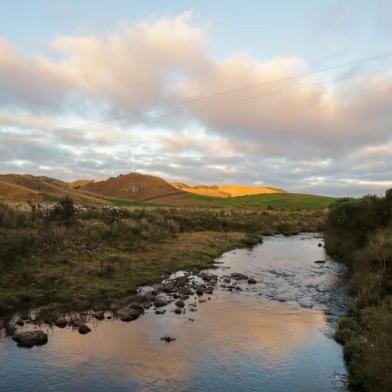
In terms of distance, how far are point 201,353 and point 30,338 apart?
6.93m

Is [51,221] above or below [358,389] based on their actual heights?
above

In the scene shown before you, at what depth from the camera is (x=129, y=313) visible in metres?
21.7

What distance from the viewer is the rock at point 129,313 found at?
69.5 ft

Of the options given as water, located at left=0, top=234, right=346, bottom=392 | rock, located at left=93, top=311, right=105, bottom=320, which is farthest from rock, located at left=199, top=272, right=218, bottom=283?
rock, located at left=93, top=311, right=105, bottom=320

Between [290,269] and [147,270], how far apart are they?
12.5 m

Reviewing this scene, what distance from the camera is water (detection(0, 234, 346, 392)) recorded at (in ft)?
47.8

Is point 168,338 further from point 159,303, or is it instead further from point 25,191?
point 25,191

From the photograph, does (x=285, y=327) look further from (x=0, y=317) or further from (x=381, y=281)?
(x=0, y=317)

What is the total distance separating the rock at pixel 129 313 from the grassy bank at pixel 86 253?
1881 millimetres

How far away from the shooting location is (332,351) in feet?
57.2

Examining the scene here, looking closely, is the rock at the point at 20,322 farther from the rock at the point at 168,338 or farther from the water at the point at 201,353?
the rock at the point at 168,338

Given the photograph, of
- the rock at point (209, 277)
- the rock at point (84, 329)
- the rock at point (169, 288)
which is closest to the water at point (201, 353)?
the rock at point (84, 329)

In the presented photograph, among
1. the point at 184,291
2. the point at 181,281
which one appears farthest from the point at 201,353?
the point at 181,281

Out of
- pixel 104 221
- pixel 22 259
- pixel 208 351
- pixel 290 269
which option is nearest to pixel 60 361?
pixel 208 351
